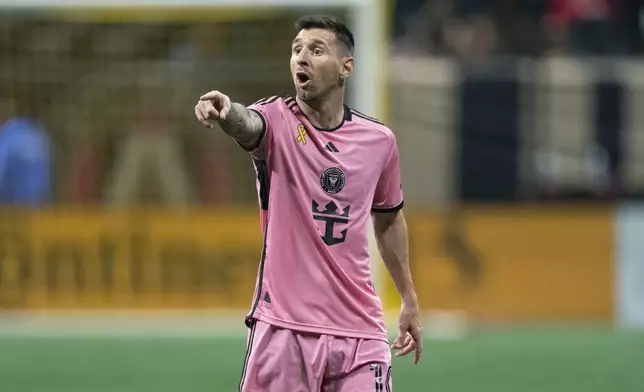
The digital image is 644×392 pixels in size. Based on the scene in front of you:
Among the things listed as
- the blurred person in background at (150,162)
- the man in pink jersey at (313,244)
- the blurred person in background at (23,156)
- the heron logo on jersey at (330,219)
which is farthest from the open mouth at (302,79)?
the blurred person in background at (150,162)

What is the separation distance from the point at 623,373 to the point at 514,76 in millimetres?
6446

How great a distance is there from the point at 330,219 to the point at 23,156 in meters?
11.0

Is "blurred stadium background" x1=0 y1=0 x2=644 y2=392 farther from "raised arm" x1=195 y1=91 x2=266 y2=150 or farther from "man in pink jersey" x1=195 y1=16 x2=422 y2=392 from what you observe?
"raised arm" x1=195 y1=91 x2=266 y2=150

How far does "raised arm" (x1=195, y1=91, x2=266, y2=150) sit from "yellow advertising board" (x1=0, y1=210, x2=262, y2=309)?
31.5 ft

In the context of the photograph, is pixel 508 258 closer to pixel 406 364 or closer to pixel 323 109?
pixel 406 364

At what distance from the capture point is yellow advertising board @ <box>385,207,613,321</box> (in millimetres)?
14375

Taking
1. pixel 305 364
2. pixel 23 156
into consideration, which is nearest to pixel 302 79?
pixel 305 364

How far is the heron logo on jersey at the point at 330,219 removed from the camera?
4.99 meters

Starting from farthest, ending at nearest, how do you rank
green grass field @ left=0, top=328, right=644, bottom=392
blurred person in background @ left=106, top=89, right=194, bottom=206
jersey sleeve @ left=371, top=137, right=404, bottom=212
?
blurred person in background @ left=106, top=89, right=194, bottom=206
green grass field @ left=0, top=328, right=644, bottom=392
jersey sleeve @ left=371, top=137, right=404, bottom=212

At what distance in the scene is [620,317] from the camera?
47.5ft

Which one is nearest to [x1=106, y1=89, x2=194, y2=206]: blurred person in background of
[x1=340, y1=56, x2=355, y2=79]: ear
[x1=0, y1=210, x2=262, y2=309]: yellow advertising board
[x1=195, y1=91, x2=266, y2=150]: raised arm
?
[x1=0, y1=210, x2=262, y2=309]: yellow advertising board

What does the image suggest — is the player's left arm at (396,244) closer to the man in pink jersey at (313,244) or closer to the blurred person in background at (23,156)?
the man in pink jersey at (313,244)

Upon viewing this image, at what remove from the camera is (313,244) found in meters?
4.98

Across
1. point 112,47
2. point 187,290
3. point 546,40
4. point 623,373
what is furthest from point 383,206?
point 546,40
